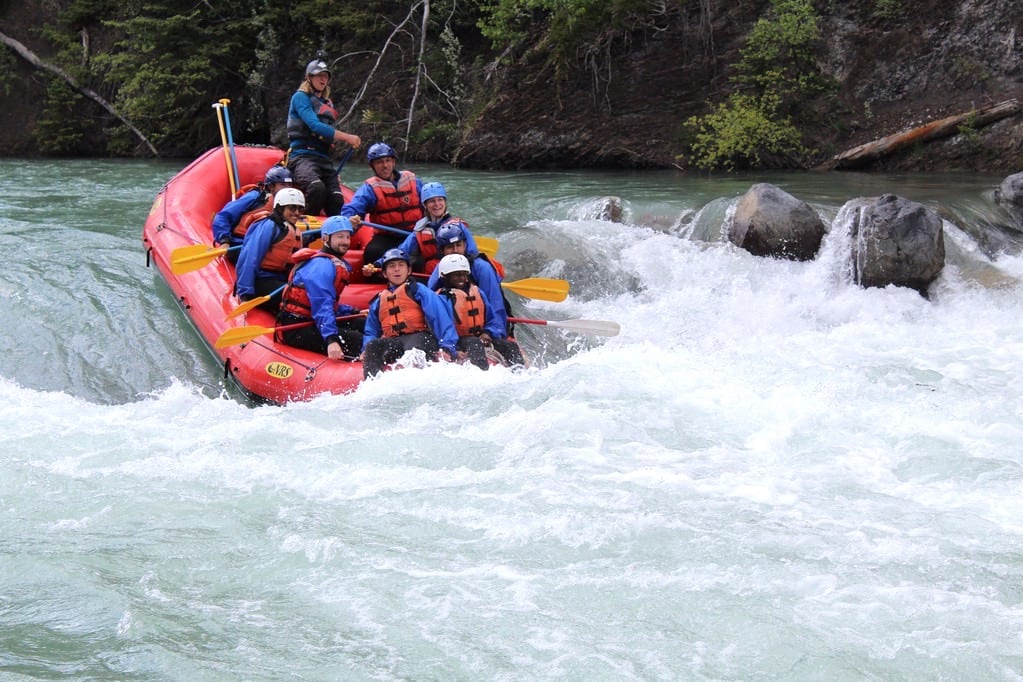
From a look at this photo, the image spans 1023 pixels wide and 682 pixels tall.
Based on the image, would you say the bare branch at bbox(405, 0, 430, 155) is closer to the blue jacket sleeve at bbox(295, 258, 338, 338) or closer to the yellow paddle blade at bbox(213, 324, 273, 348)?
the blue jacket sleeve at bbox(295, 258, 338, 338)

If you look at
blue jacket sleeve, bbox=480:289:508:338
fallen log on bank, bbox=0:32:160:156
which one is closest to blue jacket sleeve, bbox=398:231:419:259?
blue jacket sleeve, bbox=480:289:508:338

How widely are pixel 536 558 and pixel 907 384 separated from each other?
10.7 ft

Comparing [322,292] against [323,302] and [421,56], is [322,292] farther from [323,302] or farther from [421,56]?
[421,56]

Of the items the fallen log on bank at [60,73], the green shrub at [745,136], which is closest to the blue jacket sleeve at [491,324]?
the green shrub at [745,136]

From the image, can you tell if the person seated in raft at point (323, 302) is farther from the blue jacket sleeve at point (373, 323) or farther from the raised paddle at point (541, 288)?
the raised paddle at point (541, 288)

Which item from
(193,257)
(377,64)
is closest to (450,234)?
(193,257)

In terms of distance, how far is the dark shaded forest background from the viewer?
12.6m

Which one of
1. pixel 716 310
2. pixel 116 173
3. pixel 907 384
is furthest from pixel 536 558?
pixel 116 173

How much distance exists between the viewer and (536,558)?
3.71 metres

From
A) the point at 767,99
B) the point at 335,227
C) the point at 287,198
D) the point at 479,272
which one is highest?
the point at 767,99

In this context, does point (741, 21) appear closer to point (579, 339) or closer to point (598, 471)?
point (579, 339)

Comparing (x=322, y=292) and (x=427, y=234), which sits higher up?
(x=427, y=234)

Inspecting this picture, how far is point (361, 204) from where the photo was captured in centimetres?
706

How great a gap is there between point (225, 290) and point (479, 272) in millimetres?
1596
